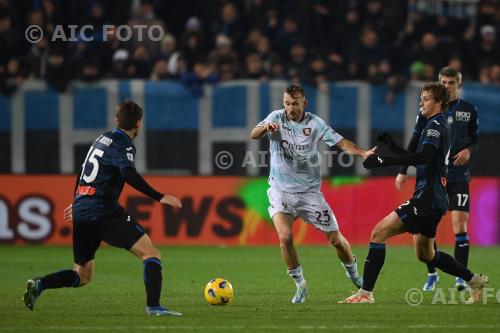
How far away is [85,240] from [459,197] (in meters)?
4.67

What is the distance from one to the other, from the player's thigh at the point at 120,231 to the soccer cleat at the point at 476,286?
3.46m

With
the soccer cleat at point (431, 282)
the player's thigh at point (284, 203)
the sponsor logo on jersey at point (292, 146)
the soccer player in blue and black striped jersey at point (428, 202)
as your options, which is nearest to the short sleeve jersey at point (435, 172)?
the soccer player in blue and black striped jersey at point (428, 202)

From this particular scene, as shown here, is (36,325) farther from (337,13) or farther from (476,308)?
(337,13)

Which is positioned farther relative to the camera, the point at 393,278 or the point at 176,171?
the point at 176,171

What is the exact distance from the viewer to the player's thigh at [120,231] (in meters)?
9.55

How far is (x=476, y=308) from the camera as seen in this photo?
1025 centimetres

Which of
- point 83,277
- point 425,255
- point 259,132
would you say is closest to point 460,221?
point 425,255

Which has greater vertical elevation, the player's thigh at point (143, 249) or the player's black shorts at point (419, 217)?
the player's black shorts at point (419, 217)

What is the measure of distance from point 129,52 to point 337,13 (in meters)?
4.34

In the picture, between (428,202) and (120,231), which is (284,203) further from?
(120,231)

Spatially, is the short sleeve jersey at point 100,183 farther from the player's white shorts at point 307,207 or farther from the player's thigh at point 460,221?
the player's thigh at point 460,221

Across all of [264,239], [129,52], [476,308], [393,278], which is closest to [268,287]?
[393,278]

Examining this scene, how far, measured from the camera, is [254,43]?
20.4 meters

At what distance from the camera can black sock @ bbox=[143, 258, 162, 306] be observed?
30.9 ft
